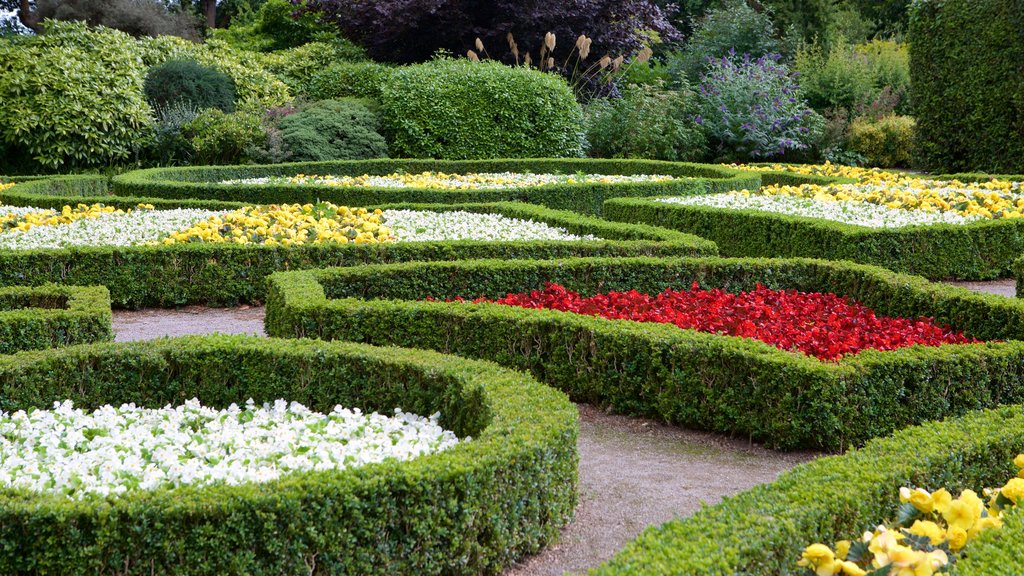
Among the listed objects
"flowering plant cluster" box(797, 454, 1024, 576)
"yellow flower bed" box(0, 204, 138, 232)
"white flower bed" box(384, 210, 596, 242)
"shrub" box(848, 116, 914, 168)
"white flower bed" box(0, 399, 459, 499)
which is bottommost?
"white flower bed" box(0, 399, 459, 499)

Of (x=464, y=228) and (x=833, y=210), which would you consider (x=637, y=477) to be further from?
(x=833, y=210)

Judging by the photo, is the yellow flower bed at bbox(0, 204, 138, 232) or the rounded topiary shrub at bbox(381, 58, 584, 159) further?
the rounded topiary shrub at bbox(381, 58, 584, 159)

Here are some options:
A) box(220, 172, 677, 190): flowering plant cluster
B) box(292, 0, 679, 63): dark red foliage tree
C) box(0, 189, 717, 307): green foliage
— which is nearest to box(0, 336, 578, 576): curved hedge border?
box(0, 189, 717, 307): green foliage

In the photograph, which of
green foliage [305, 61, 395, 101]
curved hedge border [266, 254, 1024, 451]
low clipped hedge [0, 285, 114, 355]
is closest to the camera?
curved hedge border [266, 254, 1024, 451]

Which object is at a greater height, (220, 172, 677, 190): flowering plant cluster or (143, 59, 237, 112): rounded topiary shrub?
(143, 59, 237, 112): rounded topiary shrub

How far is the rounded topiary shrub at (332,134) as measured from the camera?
1722cm

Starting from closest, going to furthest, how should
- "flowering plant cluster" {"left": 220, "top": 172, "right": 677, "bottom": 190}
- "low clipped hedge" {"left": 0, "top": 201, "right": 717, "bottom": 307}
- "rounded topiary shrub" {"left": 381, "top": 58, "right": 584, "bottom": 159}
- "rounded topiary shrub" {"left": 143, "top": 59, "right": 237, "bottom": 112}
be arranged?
1. "low clipped hedge" {"left": 0, "top": 201, "right": 717, "bottom": 307}
2. "flowering plant cluster" {"left": 220, "top": 172, "right": 677, "bottom": 190}
3. "rounded topiary shrub" {"left": 381, "top": 58, "right": 584, "bottom": 159}
4. "rounded topiary shrub" {"left": 143, "top": 59, "right": 237, "bottom": 112}

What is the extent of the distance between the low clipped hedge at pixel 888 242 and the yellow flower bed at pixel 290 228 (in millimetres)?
3200

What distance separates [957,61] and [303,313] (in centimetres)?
1383

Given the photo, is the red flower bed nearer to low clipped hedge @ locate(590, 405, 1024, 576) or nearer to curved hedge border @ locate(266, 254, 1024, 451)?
curved hedge border @ locate(266, 254, 1024, 451)

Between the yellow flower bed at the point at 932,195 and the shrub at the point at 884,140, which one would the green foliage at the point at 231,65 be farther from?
the yellow flower bed at the point at 932,195

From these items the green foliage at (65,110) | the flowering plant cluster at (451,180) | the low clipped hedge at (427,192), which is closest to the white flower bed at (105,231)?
the low clipped hedge at (427,192)

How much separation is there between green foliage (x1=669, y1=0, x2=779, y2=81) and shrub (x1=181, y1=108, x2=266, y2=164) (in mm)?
11243

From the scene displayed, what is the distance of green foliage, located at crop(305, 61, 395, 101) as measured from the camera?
68.9 ft
